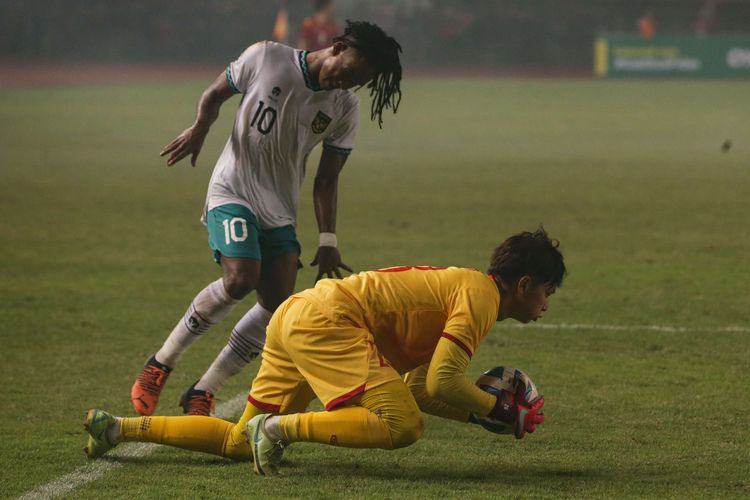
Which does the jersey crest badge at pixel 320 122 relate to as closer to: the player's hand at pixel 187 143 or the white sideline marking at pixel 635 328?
the player's hand at pixel 187 143

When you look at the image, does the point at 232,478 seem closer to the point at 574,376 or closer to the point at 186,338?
the point at 186,338

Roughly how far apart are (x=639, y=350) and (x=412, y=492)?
3.32 meters

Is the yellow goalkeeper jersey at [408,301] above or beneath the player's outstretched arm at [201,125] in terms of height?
beneath

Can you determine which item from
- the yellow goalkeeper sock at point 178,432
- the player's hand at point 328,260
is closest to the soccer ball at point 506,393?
the yellow goalkeeper sock at point 178,432

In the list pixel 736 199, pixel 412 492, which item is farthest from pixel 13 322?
pixel 736 199

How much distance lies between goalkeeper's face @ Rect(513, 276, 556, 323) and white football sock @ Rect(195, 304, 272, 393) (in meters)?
1.58

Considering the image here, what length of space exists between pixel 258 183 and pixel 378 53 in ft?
2.97

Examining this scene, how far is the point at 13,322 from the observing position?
884 centimetres

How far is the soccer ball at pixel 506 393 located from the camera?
17.4ft

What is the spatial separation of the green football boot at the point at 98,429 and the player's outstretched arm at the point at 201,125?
1487 mm

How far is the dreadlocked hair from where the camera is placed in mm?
6109

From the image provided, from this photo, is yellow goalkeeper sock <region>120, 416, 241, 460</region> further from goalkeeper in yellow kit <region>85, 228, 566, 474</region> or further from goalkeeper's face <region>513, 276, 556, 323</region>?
Result: goalkeeper's face <region>513, 276, 556, 323</region>

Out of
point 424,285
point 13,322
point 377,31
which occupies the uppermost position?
point 377,31

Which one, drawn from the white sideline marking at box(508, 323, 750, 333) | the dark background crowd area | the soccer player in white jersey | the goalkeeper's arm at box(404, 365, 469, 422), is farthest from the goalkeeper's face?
the dark background crowd area
